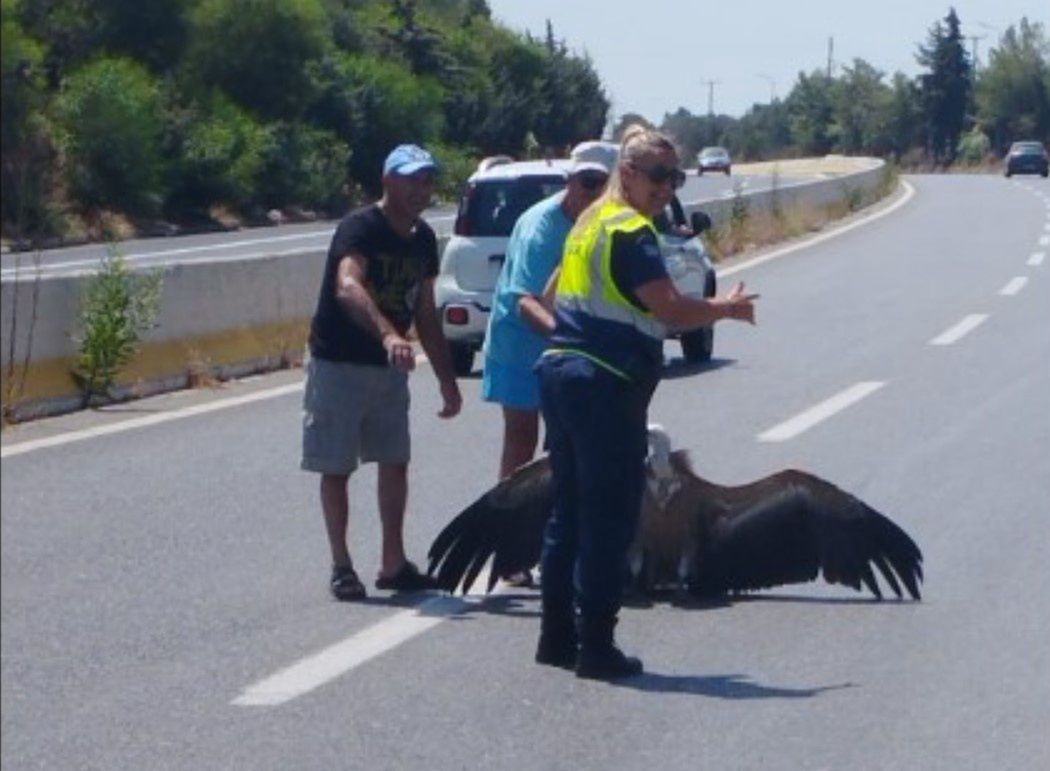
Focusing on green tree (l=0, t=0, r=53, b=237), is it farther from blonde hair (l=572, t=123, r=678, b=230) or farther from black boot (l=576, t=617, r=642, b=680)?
black boot (l=576, t=617, r=642, b=680)

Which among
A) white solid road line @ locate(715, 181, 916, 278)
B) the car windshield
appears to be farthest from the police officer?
white solid road line @ locate(715, 181, 916, 278)

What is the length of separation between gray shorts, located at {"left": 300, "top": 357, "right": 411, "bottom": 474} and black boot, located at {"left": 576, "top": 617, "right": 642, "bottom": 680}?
5.51ft

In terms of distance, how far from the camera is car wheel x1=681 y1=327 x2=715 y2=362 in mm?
19688

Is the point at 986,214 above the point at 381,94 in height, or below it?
below

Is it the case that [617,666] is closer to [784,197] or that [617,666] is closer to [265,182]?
[784,197]

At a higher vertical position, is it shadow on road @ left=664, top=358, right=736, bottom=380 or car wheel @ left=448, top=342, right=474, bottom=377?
car wheel @ left=448, top=342, right=474, bottom=377

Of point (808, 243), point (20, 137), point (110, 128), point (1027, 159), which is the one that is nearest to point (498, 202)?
point (110, 128)

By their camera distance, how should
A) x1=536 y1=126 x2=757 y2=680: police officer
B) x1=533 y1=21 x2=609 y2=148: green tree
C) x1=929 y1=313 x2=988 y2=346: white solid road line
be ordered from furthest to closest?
x1=533 y1=21 x2=609 y2=148: green tree → x1=929 y1=313 x2=988 y2=346: white solid road line → x1=536 y1=126 x2=757 y2=680: police officer

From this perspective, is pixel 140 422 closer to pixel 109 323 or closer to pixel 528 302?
pixel 109 323

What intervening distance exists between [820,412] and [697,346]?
3.81m

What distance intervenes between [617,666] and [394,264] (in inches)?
79.8

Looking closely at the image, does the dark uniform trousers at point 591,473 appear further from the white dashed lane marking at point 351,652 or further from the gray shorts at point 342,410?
the gray shorts at point 342,410

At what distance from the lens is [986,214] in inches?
1873

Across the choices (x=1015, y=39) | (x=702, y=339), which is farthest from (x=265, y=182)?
(x=702, y=339)
